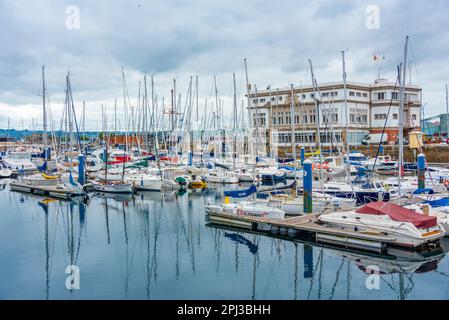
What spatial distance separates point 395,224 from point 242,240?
9.65 m

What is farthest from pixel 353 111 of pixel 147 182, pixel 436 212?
pixel 436 212

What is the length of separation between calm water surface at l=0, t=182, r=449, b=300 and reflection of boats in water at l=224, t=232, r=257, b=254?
0.07 m

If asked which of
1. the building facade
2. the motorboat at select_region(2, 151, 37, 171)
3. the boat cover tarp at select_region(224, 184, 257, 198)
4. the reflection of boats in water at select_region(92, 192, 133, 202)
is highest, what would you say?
the building facade

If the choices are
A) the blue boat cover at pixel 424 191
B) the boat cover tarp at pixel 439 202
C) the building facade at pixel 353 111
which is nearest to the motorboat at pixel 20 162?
the building facade at pixel 353 111

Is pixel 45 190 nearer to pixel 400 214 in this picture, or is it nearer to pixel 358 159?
pixel 400 214

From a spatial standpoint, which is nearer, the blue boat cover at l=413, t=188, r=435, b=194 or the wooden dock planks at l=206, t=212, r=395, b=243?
the wooden dock planks at l=206, t=212, r=395, b=243

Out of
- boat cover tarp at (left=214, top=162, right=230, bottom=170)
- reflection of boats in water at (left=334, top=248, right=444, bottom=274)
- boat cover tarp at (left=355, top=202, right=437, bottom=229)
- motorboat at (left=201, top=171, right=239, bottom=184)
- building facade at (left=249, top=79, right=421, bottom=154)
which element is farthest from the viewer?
building facade at (left=249, top=79, right=421, bottom=154)

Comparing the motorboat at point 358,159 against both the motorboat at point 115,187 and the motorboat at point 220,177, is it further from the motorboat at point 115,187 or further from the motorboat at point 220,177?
the motorboat at point 115,187

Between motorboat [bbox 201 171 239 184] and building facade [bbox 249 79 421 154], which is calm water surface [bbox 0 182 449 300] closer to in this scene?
motorboat [bbox 201 171 239 184]

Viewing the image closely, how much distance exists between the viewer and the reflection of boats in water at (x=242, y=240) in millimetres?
27831

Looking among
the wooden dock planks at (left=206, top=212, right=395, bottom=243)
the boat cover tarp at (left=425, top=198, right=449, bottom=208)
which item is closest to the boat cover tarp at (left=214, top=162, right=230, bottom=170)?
the wooden dock planks at (left=206, top=212, right=395, bottom=243)

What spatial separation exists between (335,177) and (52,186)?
37146 mm

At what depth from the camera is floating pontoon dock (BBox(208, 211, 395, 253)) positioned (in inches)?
1022
